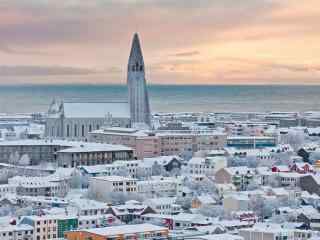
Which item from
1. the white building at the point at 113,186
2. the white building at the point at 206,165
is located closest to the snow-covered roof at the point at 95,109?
the white building at the point at 206,165

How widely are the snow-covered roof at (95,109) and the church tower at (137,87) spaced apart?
33.3 inches

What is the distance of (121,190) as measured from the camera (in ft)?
163

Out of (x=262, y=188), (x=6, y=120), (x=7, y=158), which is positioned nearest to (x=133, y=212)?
(x=262, y=188)

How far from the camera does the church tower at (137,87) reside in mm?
84625

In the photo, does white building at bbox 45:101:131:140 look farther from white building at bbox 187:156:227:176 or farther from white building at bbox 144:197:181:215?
white building at bbox 144:197:181:215

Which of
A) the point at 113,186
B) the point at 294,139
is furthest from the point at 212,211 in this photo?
the point at 294,139

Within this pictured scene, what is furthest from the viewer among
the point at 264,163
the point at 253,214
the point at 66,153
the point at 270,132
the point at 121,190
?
the point at 270,132

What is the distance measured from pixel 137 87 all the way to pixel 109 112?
2614 millimetres

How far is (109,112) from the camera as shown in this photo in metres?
85.1

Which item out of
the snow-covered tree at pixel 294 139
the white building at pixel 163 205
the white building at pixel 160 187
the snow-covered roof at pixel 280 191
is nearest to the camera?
the white building at pixel 163 205

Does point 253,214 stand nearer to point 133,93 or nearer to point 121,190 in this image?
point 121,190

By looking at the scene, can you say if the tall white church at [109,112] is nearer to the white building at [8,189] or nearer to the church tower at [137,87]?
the church tower at [137,87]

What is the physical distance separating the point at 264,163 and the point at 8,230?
2494cm

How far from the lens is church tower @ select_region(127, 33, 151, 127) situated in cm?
8462
